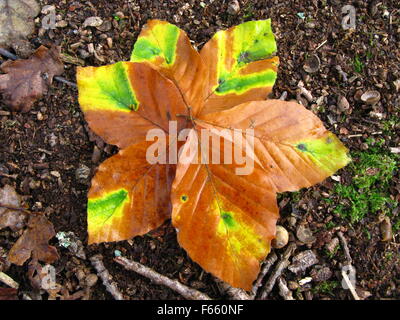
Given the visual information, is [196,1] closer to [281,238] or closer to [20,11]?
[20,11]

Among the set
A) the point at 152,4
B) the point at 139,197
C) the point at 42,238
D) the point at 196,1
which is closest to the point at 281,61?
the point at 196,1

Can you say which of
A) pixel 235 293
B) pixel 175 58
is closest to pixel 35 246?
pixel 235 293

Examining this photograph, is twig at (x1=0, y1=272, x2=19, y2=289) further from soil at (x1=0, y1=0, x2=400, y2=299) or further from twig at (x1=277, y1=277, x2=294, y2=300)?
twig at (x1=277, y1=277, x2=294, y2=300)

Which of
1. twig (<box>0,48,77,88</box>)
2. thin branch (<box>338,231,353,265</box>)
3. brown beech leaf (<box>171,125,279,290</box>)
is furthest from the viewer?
twig (<box>0,48,77,88</box>)

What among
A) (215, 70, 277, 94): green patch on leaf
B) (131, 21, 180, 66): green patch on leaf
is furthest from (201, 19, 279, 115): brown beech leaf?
(131, 21, 180, 66): green patch on leaf

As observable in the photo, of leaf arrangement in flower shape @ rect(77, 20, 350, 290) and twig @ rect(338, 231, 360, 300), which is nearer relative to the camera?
leaf arrangement in flower shape @ rect(77, 20, 350, 290)

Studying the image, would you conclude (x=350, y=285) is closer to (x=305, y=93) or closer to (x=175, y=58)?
(x=305, y=93)

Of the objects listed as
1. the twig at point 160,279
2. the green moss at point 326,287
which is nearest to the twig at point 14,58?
the twig at point 160,279
